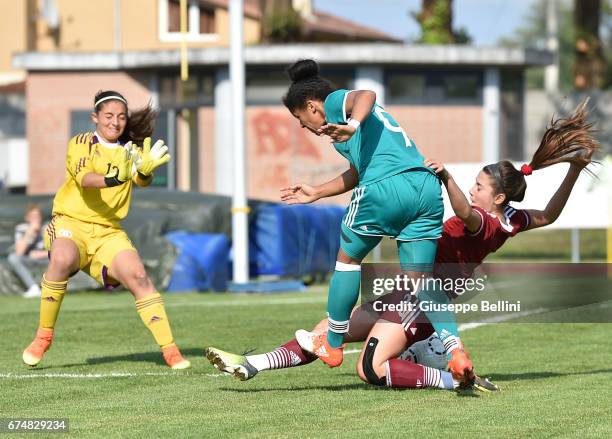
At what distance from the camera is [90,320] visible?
44.7 feet

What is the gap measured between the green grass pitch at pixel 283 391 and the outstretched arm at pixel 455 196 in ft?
3.37

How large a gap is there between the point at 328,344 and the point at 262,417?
3.65 ft

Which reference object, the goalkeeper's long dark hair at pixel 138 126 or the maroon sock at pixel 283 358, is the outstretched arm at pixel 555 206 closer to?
the maroon sock at pixel 283 358

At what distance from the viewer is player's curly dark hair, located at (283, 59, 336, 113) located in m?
7.64

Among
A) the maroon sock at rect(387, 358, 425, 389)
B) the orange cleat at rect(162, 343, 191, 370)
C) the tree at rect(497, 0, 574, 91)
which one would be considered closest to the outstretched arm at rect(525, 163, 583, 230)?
the maroon sock at rect(387, 358, 425, 389)

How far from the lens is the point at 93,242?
9.52 metres

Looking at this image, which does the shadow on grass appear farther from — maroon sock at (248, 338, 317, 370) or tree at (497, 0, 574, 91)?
tree at (497, 0, 574, 91)

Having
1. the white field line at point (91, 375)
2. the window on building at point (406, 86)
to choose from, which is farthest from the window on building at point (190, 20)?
the white field line at point (91, 375)

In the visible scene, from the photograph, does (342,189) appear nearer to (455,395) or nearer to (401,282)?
(401,282)

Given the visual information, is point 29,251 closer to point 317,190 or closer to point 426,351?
point 426,351

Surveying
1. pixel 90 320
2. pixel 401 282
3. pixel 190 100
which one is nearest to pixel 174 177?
pixel 190 100

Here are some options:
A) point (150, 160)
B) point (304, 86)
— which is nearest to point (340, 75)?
point (150, 160)

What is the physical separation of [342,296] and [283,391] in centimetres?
74

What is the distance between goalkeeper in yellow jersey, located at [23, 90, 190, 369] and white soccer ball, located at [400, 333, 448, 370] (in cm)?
182
